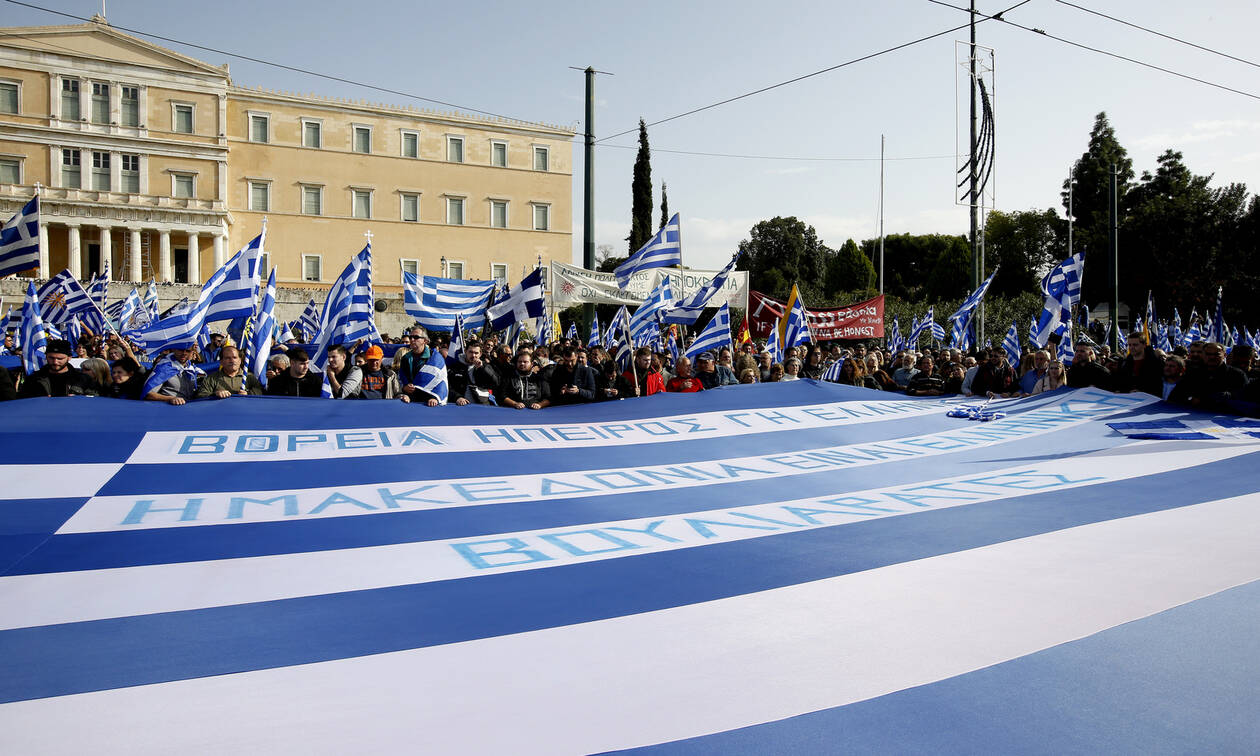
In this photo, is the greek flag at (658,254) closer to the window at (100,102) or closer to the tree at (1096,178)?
the tree at (1096,178)

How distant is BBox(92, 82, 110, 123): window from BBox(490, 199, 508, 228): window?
2357cm

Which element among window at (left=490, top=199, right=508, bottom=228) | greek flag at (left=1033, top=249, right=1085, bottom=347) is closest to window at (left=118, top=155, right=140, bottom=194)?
window at (left=490, top=199, right=508, bottom=228)

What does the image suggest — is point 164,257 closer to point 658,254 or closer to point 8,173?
point 8,173

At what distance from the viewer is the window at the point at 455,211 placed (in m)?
58.1

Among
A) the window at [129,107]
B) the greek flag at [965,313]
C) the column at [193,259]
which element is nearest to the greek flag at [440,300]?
the greek flag at [965,313]

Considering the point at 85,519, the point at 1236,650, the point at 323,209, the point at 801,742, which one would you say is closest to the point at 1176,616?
the point at 1236,650

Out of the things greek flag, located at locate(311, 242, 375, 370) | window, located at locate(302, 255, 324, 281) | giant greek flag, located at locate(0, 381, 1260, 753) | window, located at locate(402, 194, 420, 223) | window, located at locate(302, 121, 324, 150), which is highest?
window, located at locate(302, 121, 324, 150)

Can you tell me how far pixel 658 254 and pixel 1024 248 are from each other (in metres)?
55.4

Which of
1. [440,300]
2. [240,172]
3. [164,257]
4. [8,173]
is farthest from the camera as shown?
[240,172]

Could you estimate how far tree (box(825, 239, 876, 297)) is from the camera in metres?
62.8

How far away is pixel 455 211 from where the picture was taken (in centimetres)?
5844

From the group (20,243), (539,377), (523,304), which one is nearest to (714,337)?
(523,304)

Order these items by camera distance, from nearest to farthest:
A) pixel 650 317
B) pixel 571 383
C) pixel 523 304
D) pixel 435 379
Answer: pixel 435 379, pixel 571 383, pixel 523 304, pixel 650 317

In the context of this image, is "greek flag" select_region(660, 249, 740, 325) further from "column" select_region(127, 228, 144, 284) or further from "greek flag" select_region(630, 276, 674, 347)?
"column" select_region(127, 228, 144, 284)
